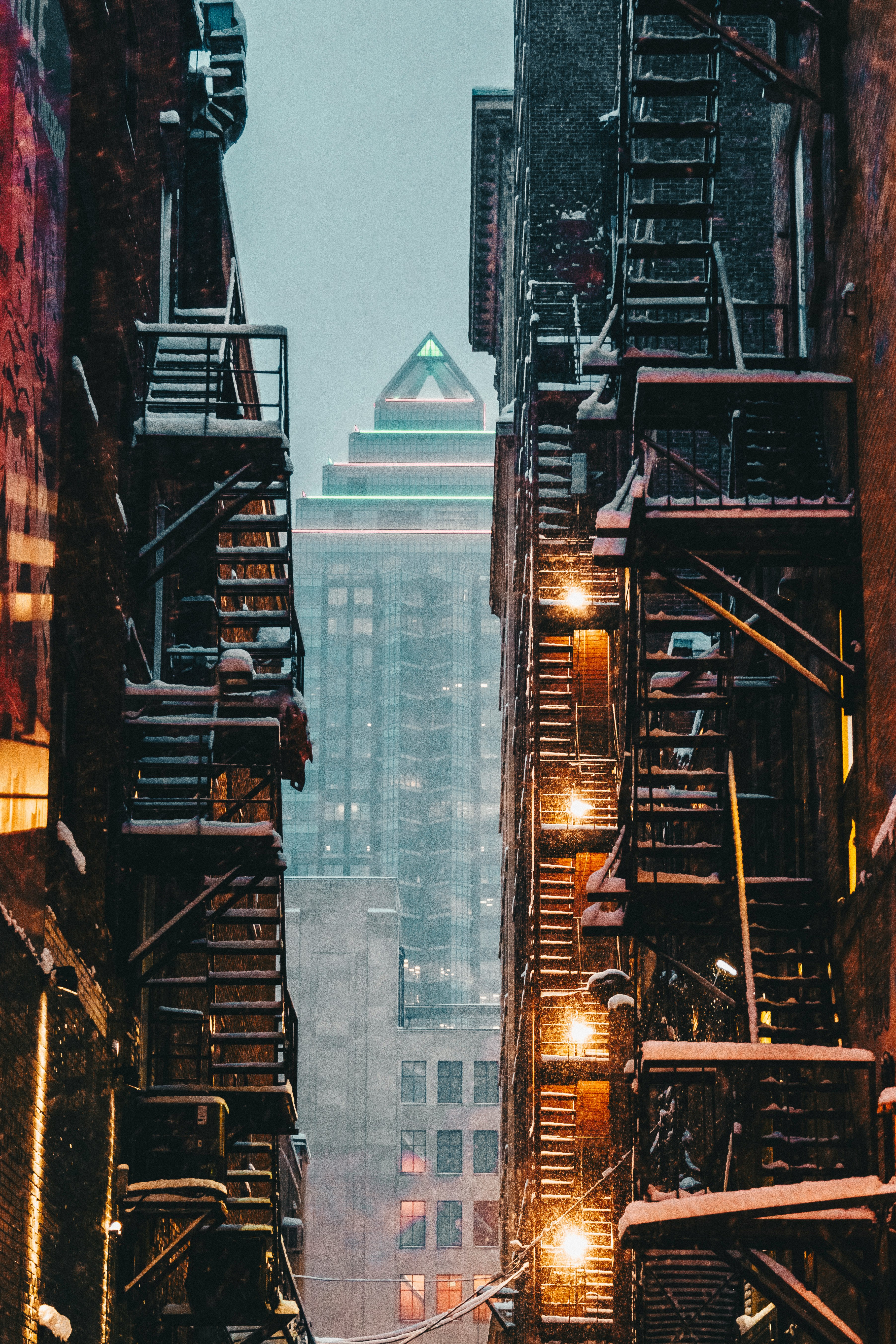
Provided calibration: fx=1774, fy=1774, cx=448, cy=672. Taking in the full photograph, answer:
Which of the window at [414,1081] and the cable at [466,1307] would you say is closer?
the cable at [466,1307]

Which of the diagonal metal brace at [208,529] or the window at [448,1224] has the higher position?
the diagonal metal brace at [208,529]

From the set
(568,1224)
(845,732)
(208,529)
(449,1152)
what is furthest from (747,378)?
(449,1152)

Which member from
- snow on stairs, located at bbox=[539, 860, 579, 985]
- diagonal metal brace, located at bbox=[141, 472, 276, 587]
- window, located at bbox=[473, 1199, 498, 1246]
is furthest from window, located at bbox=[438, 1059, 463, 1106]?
diagonal metal brace, located at bbox=[141, 472, 276, 587]

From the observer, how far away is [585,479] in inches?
1259

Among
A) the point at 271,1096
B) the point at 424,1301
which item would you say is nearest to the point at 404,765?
the point at 424,1301

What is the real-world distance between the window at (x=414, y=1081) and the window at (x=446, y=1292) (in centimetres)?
882

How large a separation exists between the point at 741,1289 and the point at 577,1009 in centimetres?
788

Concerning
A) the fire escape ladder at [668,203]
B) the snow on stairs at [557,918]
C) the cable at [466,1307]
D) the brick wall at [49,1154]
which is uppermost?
the fire escape ladder at [668,203]

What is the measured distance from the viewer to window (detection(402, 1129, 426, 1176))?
293ft

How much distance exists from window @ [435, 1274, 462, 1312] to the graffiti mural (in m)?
78.1

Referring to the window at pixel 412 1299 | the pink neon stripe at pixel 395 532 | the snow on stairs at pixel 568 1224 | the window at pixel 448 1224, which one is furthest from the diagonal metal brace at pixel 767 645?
the pink neon stripe at pixel 395 532

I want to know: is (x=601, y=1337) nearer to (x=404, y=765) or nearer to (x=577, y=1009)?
(x=577, y=1009)

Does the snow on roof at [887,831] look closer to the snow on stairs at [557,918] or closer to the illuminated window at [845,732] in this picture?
the illuminated window at [845,732]

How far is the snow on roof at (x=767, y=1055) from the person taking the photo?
11.4 meters
